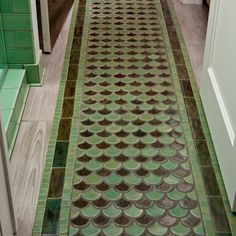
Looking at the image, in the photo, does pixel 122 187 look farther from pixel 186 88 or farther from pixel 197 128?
pixel 186 88

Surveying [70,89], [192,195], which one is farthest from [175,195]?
[70,89]

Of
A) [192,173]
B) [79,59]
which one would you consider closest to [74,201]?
[192,173]

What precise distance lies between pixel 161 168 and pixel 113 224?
0.37 meters

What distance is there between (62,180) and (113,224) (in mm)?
315

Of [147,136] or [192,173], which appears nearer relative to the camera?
[192,173]

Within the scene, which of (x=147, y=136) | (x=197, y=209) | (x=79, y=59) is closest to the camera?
(x=197, y=209)

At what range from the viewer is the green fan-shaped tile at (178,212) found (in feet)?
5.58

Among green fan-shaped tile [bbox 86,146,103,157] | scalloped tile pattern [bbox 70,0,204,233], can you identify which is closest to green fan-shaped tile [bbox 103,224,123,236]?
scalloped tile pattern [bbox 70,0,204,233]

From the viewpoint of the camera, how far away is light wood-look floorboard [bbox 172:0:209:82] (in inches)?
110

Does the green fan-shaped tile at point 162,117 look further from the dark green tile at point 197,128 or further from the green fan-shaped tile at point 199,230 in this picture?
the green fan-shaped tile at point 199,230

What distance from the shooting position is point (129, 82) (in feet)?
8.37

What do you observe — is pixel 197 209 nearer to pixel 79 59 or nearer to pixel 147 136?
pixel 147 136

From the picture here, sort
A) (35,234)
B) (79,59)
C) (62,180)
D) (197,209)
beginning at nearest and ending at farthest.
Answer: (35,234) → (197,209) → (62,180) → (79,59)

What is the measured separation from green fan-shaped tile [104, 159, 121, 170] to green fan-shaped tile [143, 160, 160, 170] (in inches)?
4.4
